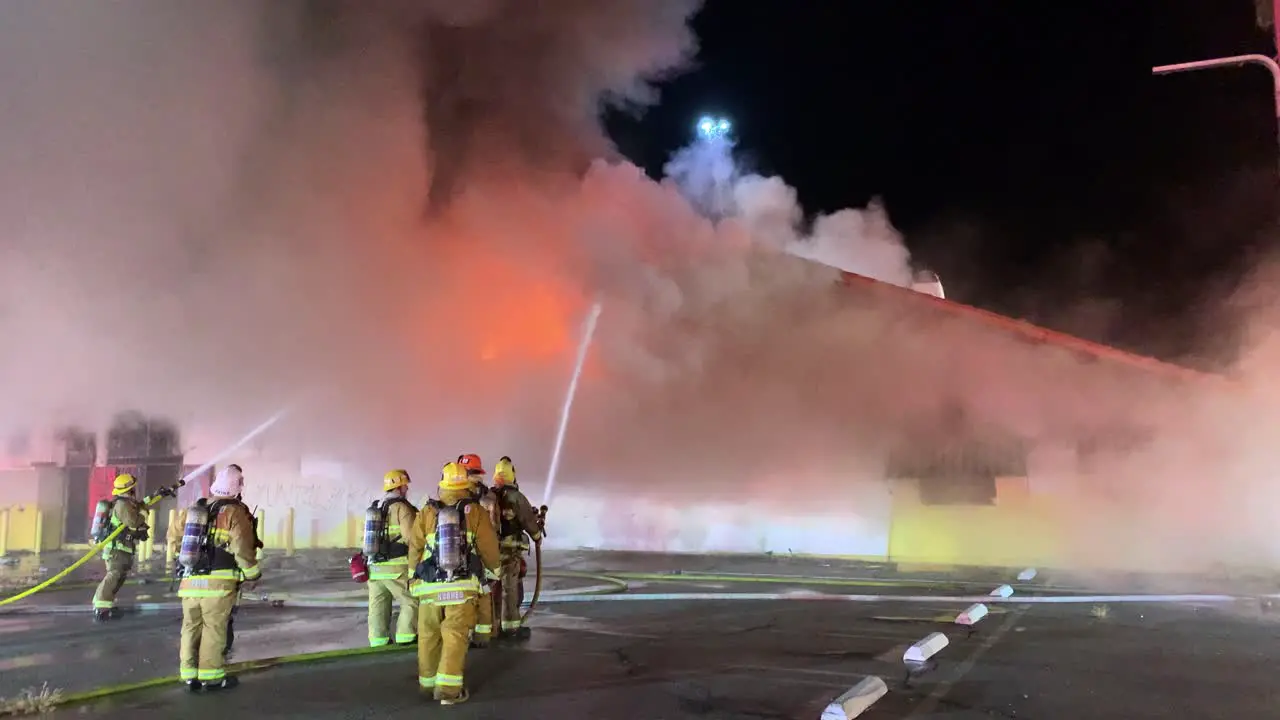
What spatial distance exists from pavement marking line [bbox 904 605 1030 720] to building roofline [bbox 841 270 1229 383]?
18.4ft

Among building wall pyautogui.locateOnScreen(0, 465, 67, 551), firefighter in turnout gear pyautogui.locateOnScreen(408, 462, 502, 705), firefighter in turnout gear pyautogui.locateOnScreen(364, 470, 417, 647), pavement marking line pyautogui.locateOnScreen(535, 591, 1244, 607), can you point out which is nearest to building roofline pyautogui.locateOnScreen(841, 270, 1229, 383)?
pavement marking line pyautogui.locateOnScreen(535, 591, 1244, 607)

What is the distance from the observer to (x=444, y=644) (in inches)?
194

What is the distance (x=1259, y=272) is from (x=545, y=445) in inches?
466

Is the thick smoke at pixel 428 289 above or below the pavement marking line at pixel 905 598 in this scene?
above

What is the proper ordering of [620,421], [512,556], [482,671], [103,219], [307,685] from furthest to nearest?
1. [620,421]
2. [103,219]
3. [512,556]
4. [482,671]
5. [307,685]

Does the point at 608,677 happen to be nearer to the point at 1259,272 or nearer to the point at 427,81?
the point at 427,81

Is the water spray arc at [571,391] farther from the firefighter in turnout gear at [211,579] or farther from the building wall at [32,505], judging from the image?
the building wall at [32,505]

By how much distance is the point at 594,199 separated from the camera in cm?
1093

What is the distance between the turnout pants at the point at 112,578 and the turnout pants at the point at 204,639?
3.71 metres

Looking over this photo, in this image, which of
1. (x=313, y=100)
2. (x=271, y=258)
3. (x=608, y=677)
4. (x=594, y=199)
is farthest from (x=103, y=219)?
(x=608, y=677)

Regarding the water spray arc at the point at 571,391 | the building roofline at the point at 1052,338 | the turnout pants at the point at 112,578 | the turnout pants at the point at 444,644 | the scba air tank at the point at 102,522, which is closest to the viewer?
the turnout pants at the point at 444,644

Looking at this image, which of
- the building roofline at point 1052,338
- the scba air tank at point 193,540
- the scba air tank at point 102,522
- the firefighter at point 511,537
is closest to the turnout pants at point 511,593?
the firefighter at point 511,537

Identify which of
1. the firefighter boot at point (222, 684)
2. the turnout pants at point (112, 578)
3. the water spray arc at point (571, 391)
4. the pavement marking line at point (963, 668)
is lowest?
the firefighter boot at point (222, 684)

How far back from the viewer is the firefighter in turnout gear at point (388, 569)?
254 inches
